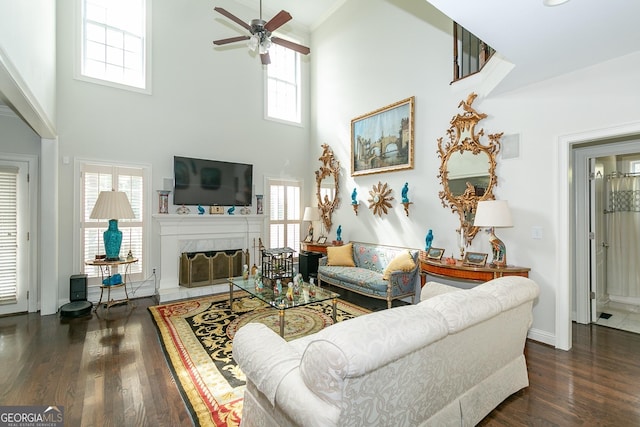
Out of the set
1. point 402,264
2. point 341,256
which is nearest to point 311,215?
point 341,256

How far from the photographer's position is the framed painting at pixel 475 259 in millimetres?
3576

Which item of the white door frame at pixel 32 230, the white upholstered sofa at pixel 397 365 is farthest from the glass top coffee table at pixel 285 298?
the white door frame at pixel 32 230

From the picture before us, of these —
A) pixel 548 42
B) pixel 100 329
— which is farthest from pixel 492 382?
pixel 100 329

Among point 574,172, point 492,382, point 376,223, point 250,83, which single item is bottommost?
point 492,382

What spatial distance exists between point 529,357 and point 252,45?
4722mm

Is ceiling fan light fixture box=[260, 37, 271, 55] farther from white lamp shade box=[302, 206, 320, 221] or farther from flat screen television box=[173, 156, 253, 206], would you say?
white lamp shade box=[302, 206, 320, 221]

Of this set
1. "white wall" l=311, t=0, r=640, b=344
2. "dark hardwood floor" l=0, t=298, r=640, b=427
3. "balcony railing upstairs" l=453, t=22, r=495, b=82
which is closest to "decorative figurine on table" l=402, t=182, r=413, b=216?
"white wall" l=311, t=0, r=640, b=344

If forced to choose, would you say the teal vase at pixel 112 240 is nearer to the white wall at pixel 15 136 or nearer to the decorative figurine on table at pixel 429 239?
the white wall at pixel 15 136

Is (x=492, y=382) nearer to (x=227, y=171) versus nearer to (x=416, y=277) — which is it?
(x=416, y=277)

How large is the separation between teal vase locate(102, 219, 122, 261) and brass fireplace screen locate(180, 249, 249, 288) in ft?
3.48

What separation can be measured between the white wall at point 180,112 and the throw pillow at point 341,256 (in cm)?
209

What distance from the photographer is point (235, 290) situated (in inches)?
212

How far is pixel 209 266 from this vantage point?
536cm

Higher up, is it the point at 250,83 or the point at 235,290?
the point at 250,83
